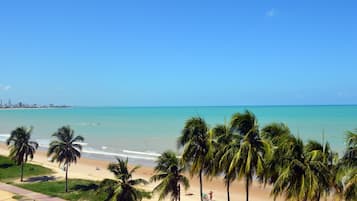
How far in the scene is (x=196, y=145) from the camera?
810 inches

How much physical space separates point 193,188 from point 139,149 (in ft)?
107

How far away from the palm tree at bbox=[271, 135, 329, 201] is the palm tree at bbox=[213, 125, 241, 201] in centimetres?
276

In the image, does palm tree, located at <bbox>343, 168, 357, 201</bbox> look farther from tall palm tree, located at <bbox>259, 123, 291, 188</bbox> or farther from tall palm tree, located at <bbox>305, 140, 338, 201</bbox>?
tall palm tree, located at <bbox>259, 123, 291, 188</bbox>

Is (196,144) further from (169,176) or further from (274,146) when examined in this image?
(274,146)

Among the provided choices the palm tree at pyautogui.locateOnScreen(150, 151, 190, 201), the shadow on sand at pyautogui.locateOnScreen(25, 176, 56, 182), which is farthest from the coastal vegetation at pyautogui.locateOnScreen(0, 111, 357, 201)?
the shadow on sand at pyautogui.locateOnScreen(25, 176, 56, 182)

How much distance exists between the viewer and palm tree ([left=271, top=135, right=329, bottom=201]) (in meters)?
13.3

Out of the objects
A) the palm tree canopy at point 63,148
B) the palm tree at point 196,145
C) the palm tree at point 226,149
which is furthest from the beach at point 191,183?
the palm tree at point 226,149

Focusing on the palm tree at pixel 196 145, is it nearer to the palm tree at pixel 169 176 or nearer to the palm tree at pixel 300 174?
the palm tree at pixel 169 176

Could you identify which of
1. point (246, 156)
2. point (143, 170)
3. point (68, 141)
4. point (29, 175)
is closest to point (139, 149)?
point (143, 170)

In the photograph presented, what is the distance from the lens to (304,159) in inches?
553

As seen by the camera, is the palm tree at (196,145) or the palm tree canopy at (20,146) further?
the palm tree canopy at (20,146)

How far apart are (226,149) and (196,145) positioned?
3819mm

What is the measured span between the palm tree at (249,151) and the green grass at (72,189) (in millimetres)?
17041

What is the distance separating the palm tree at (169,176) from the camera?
2155cm
